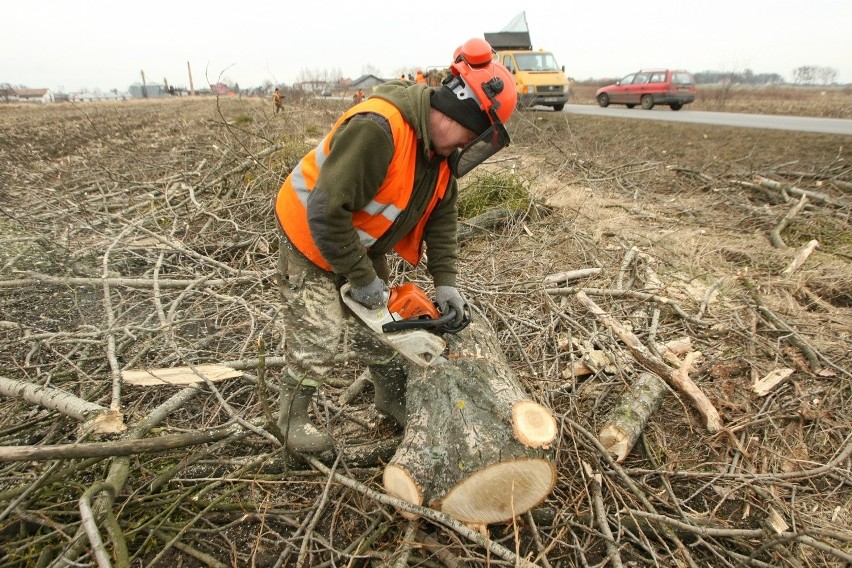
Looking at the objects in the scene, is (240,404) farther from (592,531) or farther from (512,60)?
(512,60)

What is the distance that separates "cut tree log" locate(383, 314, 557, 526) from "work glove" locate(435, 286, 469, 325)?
0.25 m

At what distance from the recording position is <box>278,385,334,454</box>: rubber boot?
2.22 meters

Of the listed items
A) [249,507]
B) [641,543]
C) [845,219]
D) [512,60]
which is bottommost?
[641,543]

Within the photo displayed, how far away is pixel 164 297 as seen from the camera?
3.68 metres

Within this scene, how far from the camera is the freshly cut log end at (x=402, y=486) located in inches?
70.8

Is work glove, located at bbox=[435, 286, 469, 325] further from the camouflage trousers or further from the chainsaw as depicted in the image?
the camouflage trousers

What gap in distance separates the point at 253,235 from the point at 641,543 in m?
4.01

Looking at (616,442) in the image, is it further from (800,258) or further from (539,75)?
(539,75)

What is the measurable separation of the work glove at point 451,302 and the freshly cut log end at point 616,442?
0.99 metres

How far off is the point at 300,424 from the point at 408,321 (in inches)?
32.1

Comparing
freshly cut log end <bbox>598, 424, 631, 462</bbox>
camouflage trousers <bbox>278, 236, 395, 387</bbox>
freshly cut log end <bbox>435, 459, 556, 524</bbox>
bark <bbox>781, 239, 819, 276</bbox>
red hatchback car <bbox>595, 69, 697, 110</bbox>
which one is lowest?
freshly cut log end <bbox>598, 424, 631, 462</bbox>

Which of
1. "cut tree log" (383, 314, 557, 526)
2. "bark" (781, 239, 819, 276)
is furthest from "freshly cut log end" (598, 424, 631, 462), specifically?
"bark" (781, 239, 819, 276)

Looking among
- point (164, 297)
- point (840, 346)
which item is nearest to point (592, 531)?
point (840, 346)

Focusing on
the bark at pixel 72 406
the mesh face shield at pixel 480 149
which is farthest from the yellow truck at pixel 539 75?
the bark at pixel 72 406
